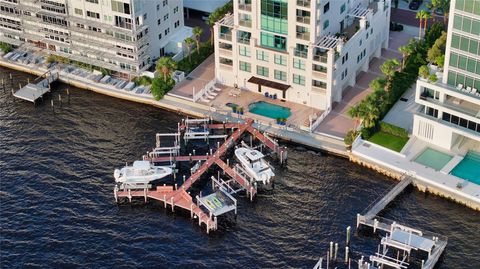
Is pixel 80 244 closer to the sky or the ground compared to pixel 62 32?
closer to the ground

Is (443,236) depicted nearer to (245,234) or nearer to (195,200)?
(245,234)

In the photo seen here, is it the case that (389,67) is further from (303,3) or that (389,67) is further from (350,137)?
(303,3)

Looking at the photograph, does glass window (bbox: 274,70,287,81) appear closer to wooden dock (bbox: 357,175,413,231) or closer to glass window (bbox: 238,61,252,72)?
glass window (bbox: 238,61,252,72)

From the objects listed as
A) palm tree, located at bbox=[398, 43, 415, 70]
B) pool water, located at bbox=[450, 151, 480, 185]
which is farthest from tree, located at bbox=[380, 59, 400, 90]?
pool water, located at bbox=[450, 151, 480, 185]

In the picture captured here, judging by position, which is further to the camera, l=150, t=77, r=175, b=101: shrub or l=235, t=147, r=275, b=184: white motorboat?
l=150, t=77, r=175, b=101: shrub

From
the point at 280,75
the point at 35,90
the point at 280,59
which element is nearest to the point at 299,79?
the point at 280,75

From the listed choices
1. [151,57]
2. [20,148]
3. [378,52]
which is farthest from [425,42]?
[20,148]
